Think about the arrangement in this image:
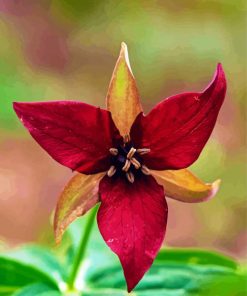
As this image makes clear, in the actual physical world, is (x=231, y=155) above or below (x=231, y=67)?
below

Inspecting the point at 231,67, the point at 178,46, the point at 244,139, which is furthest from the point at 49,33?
the point at 244,139

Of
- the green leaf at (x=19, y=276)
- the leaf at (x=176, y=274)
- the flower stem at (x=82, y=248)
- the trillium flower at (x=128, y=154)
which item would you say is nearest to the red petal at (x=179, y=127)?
the trillium flower at (x=128, y=154)

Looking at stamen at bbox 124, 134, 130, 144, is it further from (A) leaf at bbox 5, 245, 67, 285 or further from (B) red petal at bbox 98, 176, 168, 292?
(A) leaf at bbox 5, 245, 67, 285

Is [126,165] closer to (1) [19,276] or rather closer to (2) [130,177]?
(2) [130,177]

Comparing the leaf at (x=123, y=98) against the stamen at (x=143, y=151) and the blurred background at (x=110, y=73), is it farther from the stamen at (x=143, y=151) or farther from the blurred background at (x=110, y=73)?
the blurred background at (x=110, y=73)

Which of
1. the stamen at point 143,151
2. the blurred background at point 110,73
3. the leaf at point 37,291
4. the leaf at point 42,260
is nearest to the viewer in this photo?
the stamen at point 143,151

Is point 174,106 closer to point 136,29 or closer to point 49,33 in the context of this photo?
point 136,29
